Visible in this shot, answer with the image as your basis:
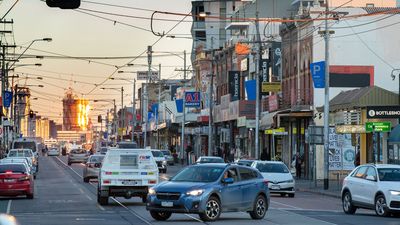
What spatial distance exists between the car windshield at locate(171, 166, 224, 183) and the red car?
13182 millimetres

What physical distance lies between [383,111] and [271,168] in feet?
24.1

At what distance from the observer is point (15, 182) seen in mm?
38250

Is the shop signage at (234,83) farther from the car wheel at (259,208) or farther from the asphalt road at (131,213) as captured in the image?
the car wheel at (259,208)

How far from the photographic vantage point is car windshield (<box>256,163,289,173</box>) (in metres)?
43.3

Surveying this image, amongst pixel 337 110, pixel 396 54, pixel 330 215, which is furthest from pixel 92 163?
pixel 330 215

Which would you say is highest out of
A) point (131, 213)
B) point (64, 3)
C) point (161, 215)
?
point (64, 3)

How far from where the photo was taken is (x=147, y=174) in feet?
111

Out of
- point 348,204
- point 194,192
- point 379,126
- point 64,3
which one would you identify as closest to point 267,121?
point 379,126

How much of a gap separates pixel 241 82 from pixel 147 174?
48.5m

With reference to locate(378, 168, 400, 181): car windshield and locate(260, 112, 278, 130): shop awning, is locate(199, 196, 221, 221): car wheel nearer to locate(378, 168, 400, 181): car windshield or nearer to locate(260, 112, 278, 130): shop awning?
locate(378, 168, 400, 181): car windshield

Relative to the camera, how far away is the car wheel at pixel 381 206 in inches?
1126

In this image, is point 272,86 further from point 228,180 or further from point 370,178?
point 228,180

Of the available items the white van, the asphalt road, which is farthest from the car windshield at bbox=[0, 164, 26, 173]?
the white van

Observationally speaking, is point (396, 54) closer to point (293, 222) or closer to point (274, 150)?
point (274, 150)
